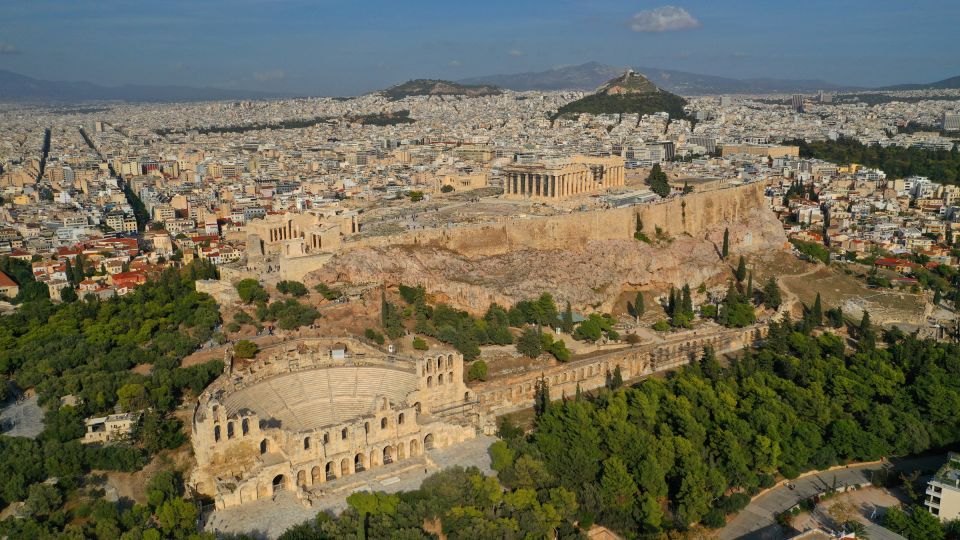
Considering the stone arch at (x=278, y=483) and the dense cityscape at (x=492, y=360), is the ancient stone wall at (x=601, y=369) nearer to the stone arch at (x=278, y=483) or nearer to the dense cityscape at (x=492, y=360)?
the dense cityscape at (x=492, y=360)

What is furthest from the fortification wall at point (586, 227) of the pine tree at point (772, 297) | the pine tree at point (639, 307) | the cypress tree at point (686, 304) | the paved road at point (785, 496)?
the paved road at point (785, 496)

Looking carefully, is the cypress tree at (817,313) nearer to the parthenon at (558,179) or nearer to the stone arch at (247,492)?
the parthenon at (558,179)

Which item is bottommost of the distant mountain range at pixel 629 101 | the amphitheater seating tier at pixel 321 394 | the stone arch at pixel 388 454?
the stone arch at pixel 388 454

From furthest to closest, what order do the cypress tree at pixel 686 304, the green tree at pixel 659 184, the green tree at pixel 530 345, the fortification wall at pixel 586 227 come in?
the green tree at pixel 659 184, the fortification wall at pixel 586 227, the cypress tree at pixel 686 304, the green tree at pixel 530 345

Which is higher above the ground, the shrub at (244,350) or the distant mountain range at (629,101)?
the distant mountain range at (629,101)

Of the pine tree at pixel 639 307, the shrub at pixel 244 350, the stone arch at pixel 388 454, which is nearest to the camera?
the stone arch at pixel 388 454

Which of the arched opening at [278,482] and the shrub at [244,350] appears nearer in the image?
the arched opening at [278,482]
